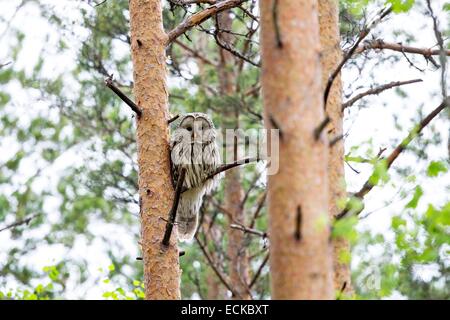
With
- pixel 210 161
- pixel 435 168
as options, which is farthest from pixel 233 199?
pixel 435 168

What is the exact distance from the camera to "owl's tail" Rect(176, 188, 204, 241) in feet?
21.5

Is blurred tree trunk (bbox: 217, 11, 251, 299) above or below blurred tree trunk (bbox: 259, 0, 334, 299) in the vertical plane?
above

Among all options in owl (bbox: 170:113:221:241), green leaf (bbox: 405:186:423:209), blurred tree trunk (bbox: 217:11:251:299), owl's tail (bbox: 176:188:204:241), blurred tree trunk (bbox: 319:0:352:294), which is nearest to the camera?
green leaf (bbox: 405:186:423:209)

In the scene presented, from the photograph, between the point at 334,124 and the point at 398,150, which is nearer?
the point at 398,150

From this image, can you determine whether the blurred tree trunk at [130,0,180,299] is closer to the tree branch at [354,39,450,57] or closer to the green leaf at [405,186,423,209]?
the tree branch at [354,39,450,57]

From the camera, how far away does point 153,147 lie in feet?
16.4

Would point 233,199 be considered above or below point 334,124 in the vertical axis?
above

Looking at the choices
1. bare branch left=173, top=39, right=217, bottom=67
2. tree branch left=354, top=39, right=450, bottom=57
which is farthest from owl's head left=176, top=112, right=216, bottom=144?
bare branch left=173, top=39, right=217, bottom=67

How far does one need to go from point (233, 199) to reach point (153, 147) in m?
5.20

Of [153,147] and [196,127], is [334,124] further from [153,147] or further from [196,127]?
[196,127]

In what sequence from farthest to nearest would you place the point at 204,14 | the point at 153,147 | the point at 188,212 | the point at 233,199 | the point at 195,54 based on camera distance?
the point at 195,54, the point at 233,199, the point at 188,212, the point at 204,14, the point at 153,147
